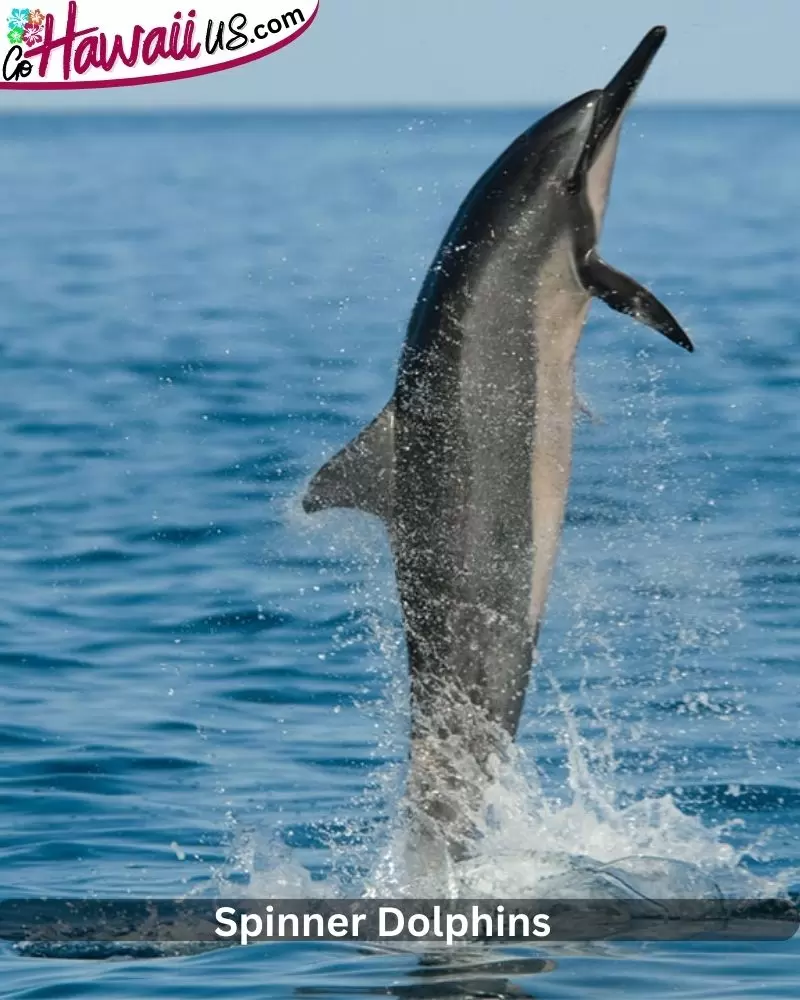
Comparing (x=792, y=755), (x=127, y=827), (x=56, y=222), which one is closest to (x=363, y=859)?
(x=127, y=827)

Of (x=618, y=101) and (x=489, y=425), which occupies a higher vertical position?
(x=618, y=101)

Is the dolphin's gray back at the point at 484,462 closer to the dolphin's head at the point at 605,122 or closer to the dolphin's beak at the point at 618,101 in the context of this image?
the dolphin's head at the point at 605,122

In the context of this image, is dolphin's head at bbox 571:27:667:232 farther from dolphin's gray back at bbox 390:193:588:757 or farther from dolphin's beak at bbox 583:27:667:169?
dolphin's gray back at bbox 390:193:588:757

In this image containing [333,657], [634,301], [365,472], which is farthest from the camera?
[333,657]

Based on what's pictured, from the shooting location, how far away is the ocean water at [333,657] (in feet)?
29.4

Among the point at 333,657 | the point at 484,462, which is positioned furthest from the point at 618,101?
the point at 333,657

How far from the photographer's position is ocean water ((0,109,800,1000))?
29.4 feet

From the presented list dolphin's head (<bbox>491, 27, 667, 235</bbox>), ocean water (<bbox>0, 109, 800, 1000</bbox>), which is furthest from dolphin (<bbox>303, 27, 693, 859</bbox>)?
ocean water (<bbox>0, 109, 800, 1000</bbox>)

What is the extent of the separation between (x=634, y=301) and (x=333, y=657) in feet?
19.6

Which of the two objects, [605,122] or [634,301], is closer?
[634,301]

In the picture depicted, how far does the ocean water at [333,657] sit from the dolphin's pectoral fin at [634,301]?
1.81 ft

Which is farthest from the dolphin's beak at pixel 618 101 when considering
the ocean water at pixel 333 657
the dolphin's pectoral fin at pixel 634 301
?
the ocean water at pixel 333 657

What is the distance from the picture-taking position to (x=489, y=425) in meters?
8.60

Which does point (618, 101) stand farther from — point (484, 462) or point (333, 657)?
point (333, 657)
